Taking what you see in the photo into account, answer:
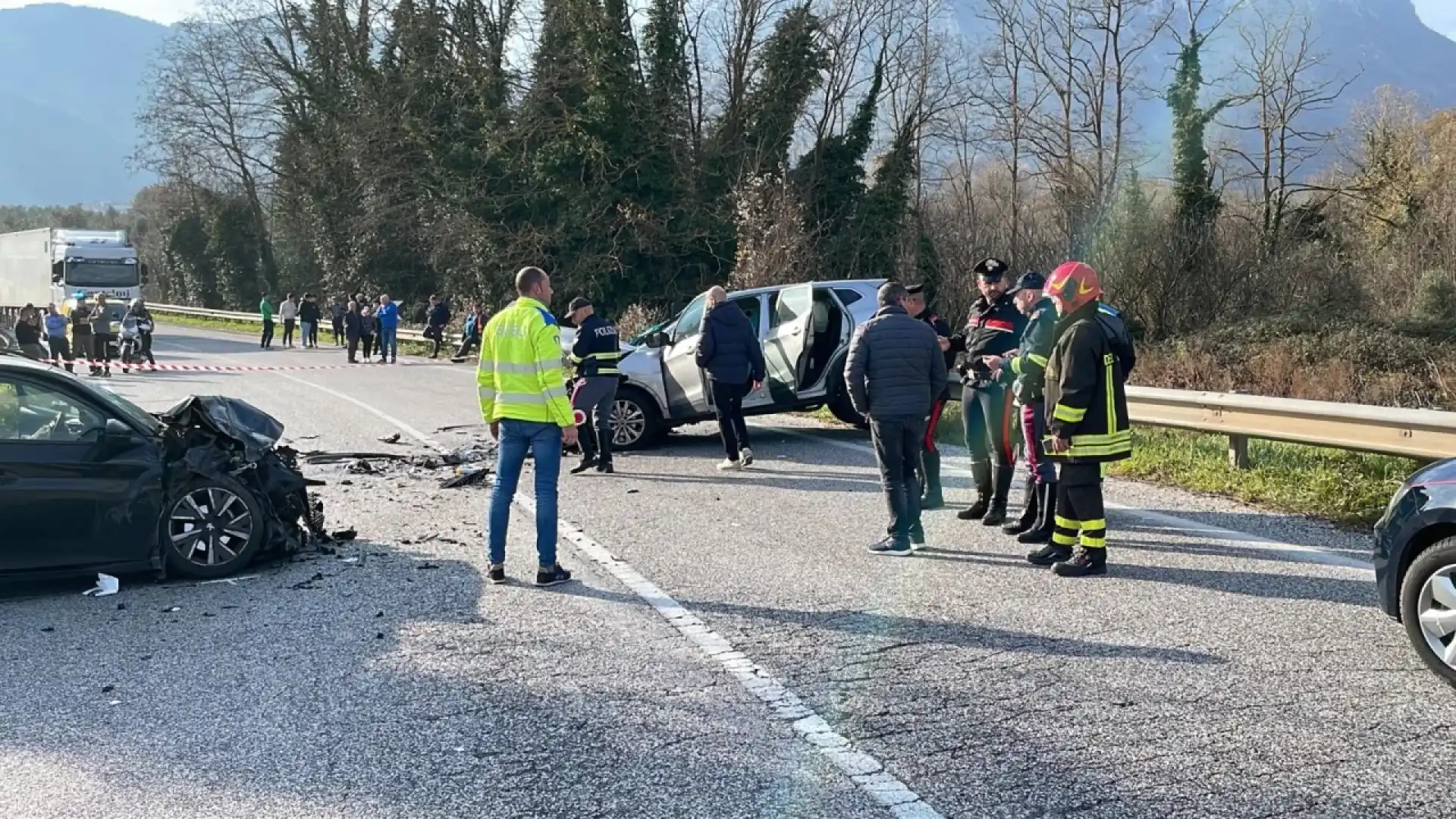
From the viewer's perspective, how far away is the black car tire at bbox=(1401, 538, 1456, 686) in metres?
4.63

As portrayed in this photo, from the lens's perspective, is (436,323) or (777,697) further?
(436,323)

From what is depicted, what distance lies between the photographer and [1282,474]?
30.5ft

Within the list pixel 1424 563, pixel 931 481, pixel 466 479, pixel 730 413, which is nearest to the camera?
pixel 1424 563

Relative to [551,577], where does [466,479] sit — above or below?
above

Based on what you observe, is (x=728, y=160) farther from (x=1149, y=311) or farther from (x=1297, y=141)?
(x=1297, y=141)

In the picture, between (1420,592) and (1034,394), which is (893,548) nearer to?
(1034,394)

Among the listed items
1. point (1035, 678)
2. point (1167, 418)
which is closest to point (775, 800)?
point (1035, 678)

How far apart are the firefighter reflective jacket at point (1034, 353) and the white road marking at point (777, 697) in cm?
273

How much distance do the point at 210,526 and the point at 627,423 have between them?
612 centimetres

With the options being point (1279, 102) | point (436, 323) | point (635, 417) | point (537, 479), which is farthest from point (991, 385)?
point (1279, 102)

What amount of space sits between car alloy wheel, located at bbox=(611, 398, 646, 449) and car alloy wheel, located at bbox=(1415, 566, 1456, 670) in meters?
8.72

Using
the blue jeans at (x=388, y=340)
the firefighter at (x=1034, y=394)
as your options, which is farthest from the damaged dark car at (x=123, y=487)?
the blue jeans at (x=388, y=340)

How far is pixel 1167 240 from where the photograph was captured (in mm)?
24750

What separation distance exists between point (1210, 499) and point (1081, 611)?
11.7 ft
